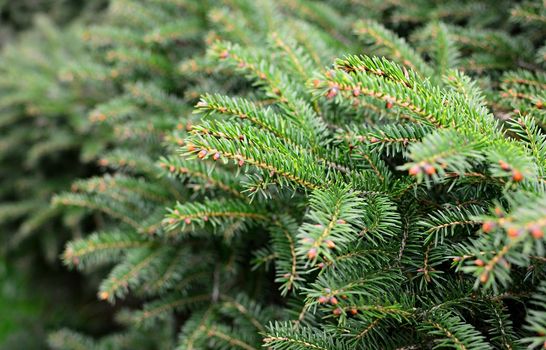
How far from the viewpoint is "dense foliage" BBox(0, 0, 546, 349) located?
2.10ft

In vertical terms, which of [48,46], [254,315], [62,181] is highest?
[254,315]

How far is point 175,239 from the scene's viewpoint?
1.15m

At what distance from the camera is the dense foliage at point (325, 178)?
0.64 meters

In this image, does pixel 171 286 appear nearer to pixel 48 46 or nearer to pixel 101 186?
pixel 101 186

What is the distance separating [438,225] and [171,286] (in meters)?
0.70

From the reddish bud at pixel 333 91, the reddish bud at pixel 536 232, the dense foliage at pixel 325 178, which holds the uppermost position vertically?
Result: the reddish bud at pixel 536 232

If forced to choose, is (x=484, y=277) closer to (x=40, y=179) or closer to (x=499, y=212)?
(x=499, y=212)

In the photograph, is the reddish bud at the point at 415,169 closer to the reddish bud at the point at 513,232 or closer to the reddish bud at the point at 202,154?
the reddish bud at the point at 513,232

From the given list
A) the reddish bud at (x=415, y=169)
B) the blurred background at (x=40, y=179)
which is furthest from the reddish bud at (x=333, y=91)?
the blurred background at (x=40, y=179)

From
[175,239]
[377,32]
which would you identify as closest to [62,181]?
[175,239]

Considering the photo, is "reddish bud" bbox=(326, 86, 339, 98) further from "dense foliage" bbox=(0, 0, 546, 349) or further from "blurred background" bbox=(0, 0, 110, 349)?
"blurred background" bbox=(0, 0, 110, 349)

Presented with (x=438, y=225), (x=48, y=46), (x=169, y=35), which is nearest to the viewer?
(x=438, y=225)

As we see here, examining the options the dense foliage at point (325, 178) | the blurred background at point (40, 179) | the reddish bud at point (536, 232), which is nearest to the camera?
the reddish bud at point (536, 232)

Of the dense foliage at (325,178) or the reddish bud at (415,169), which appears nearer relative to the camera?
the reddish bud at (415,169)
